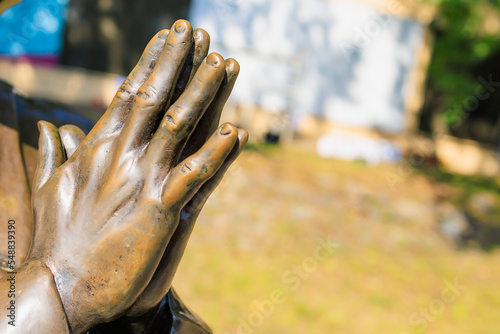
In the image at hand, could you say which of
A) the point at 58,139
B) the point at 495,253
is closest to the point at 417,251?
the point at 495,253

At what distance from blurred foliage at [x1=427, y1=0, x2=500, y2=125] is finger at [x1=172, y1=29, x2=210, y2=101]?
743cm

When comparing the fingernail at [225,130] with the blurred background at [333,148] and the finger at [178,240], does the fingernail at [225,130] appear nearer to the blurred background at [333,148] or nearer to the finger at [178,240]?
the finger at [178,240]

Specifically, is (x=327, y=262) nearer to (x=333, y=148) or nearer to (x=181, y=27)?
(x=333, y=148)

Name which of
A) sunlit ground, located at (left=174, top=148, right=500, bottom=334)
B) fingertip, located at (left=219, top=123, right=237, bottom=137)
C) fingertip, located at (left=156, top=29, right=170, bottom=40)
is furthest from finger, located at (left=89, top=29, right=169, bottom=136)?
sunlit ground, located at (left=174, top=148, right=500, bottom=334)

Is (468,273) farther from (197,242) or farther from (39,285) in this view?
(39,285)

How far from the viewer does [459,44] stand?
10.3 meters

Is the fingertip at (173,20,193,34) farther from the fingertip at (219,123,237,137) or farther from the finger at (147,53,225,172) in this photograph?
the fingertip at (219,123,237,137)

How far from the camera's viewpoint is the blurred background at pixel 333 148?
575 centimetres

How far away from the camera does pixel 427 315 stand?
18.6ft

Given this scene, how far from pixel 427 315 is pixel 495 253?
2.31 metres

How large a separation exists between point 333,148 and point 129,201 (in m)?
9.69

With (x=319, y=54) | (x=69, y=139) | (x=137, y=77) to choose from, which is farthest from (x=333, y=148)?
(x=137, y=77)

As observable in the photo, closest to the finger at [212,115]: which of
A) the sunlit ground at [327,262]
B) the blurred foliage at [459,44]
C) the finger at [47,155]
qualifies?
the finger at [47,155]

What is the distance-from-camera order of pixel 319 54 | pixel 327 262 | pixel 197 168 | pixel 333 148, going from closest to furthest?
1. pixel 197 168
2. pixel 327 262
3. pixel 333 148
4. pixel 319 54
